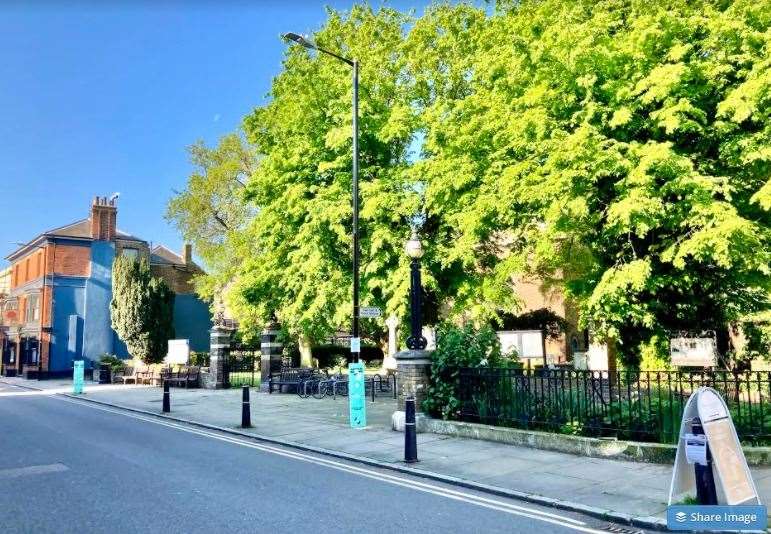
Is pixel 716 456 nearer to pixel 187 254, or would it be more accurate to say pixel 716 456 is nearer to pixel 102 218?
pixel 102 218

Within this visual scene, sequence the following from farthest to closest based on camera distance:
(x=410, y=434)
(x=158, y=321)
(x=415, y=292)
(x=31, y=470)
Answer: (x=158, y=321) < (x=415, y=292) < (x=410, y=434) < (x=31, y=470)

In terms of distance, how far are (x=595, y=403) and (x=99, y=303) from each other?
38018 mm

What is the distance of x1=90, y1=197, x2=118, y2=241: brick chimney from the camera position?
41.0 meters

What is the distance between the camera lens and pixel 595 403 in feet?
35.5

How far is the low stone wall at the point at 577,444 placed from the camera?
8977 mm

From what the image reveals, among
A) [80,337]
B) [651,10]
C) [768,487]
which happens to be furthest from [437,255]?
[80,337]

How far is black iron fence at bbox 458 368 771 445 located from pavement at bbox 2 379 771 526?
0.84 m

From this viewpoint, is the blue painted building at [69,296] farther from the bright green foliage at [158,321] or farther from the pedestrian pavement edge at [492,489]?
the pedestrian pavement edge at [492,489]

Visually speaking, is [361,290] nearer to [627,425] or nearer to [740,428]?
[627,425]

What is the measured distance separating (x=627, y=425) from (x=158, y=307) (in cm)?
3244

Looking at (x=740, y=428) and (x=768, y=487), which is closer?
(x=768, y=487)

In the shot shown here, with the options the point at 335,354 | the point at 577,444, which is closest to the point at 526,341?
the point at 577,444

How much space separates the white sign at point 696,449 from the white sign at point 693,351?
33.4ft

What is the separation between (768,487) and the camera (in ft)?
24.5
